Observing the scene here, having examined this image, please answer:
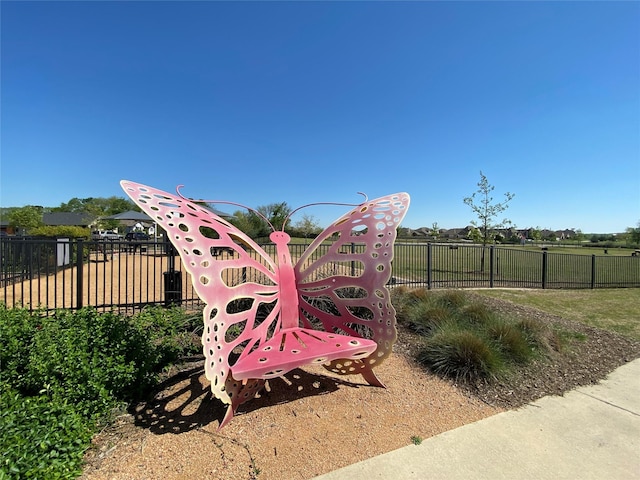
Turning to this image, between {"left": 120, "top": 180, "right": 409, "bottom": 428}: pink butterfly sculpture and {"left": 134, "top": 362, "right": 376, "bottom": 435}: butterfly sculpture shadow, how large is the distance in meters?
0.21

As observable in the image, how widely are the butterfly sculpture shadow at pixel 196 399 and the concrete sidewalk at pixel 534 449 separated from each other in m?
1.17

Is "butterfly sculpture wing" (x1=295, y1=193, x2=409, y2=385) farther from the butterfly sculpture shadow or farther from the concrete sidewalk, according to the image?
the concrete sidewalk

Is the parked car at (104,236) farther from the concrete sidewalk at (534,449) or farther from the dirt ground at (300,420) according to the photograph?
the concrete sidewalk at (534,449)

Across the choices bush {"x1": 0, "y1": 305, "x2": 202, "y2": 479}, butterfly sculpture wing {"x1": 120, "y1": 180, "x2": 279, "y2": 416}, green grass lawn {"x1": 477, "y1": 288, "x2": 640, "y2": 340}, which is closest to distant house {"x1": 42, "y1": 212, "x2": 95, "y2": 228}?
bush {"x1": 0, "y1": 305, "x2": 202, "y2": 479}

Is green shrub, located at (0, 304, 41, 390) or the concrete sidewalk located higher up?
green shrub, located at (0, 304, 41, 390)

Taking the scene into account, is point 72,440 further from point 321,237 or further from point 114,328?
point 321,237

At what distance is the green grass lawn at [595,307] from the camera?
22.0 feet

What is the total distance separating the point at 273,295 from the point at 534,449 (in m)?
2.72

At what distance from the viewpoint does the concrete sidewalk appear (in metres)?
2.44

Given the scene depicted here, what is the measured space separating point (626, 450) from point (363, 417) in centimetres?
217

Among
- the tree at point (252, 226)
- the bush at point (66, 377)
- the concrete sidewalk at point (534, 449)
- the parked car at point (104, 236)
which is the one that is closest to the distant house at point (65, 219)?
the parked car at point (104, 236)

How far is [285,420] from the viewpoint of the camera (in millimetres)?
3068

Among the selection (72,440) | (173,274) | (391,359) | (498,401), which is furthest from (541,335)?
(173,274)

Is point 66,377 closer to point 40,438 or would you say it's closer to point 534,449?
point 40,438
